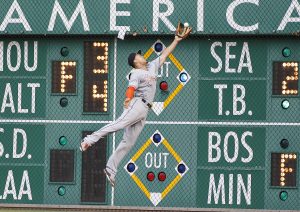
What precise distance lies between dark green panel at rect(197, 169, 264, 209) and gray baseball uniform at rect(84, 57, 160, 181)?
2481 millimetres

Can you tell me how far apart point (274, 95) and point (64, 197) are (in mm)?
3620

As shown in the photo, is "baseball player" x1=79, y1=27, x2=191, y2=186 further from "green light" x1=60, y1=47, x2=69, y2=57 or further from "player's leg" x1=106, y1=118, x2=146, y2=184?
"green light" x1=60, y1=47, x2=69, y2=57

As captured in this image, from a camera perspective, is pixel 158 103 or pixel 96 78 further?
pixel 158 103

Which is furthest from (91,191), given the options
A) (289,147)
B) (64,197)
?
(289,147)

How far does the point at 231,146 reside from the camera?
1938 centimetres

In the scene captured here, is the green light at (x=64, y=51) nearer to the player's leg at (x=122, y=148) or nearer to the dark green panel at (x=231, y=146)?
the dark green panel at (x=231, y=146)

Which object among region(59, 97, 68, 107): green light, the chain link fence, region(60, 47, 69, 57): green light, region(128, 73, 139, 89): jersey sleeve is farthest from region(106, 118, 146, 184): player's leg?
region(60, 47, 69, 57): green light

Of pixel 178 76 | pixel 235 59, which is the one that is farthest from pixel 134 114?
pixel 235 59

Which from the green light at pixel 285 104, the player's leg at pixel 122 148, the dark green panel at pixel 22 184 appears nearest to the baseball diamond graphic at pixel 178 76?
the green light at pixel 285 104

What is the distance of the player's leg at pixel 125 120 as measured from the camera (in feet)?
55.4

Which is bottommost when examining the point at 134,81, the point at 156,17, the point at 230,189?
the point at 230,189

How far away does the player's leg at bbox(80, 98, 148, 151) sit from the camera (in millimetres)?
16875

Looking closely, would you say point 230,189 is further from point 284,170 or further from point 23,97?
point 23,97

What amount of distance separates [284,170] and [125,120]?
3.40 metres
